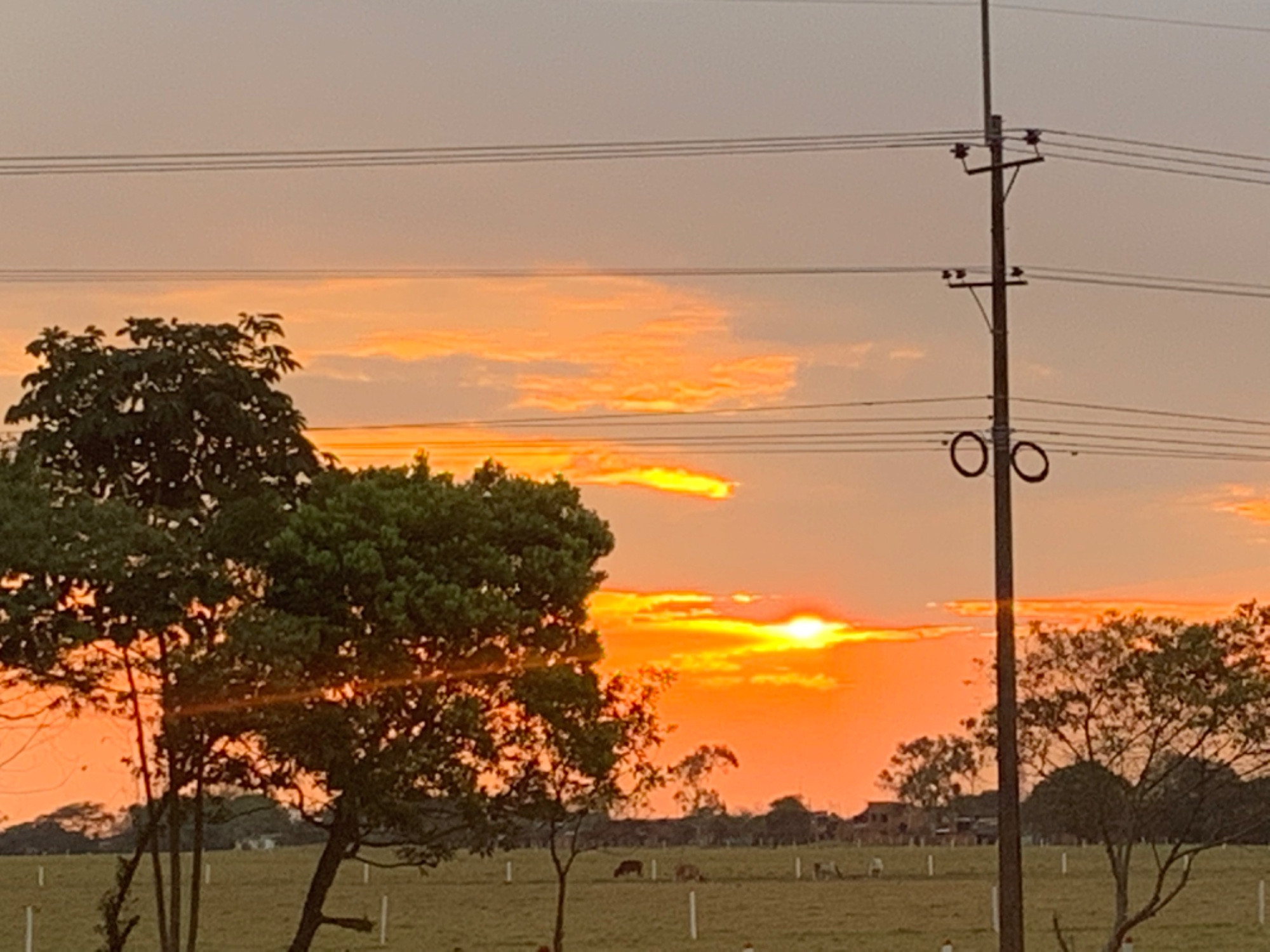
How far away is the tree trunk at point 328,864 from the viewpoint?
40.0 metres

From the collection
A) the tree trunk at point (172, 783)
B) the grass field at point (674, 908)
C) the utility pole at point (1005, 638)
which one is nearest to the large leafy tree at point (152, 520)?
the tree trunk at point (172, 783)

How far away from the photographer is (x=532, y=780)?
40.6m

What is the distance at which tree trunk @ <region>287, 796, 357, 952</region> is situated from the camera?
40.0 m

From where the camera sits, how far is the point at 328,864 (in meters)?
40.9

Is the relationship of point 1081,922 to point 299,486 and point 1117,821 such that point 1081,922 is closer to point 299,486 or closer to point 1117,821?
point 1117,821

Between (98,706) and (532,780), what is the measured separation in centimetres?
835

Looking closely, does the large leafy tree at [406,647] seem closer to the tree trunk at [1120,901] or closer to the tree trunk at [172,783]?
the tree trunk at [172,783]

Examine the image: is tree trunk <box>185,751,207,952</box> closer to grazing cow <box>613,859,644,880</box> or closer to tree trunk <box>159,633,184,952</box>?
tree trunk <box>159,633,184,952</box>

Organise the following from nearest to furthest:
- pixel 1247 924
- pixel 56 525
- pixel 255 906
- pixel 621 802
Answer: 1. pixel 56 525
2. pixel 621 802
3. pixel 1247 924
4. pixel 255 906

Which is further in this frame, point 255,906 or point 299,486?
point 255,906

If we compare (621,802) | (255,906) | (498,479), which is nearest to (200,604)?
(498,479)

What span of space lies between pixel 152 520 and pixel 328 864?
7.90 meters

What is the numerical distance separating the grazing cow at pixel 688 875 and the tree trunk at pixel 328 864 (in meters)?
77.2

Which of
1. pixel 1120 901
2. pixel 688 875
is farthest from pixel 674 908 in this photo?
pixel 1120 901
